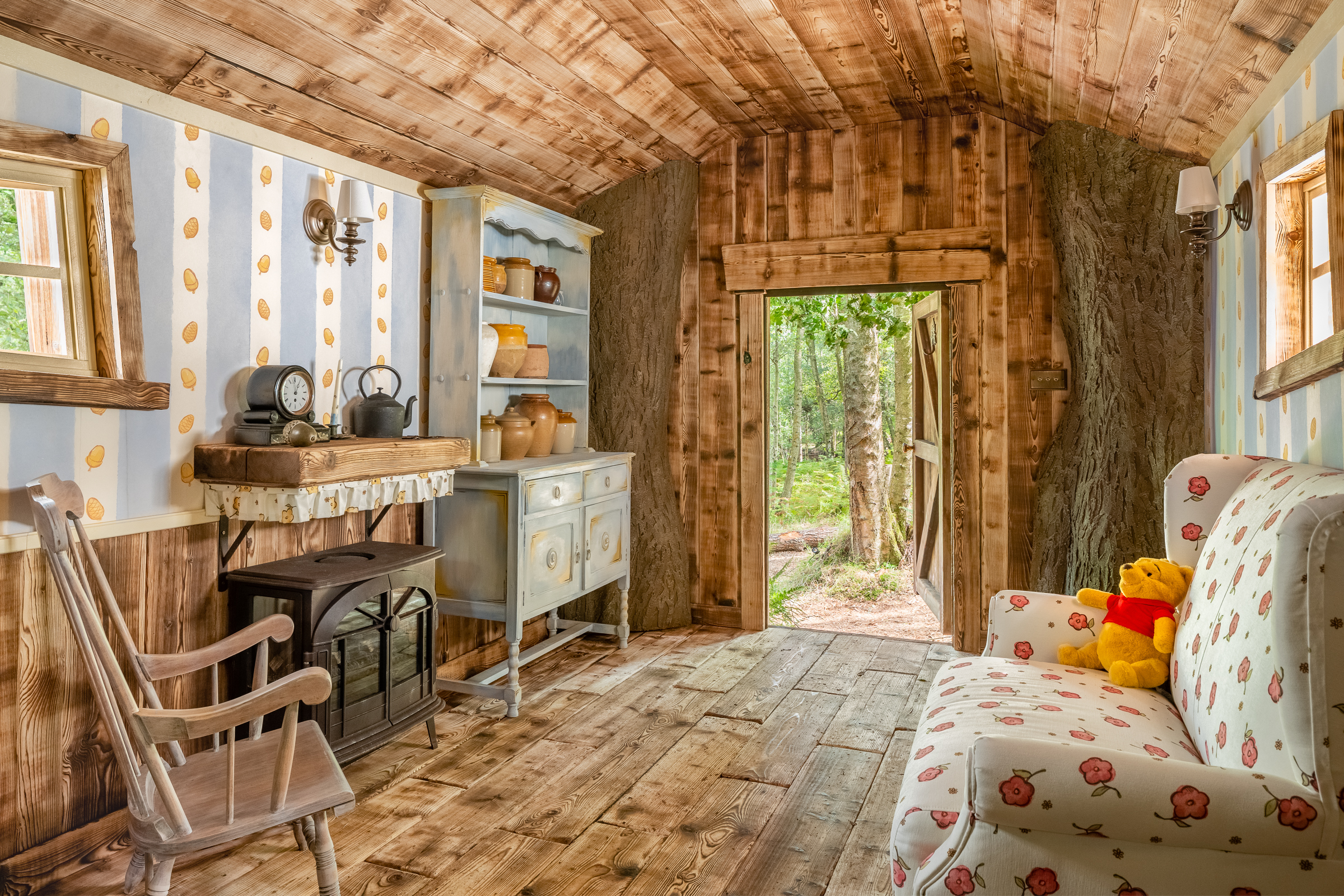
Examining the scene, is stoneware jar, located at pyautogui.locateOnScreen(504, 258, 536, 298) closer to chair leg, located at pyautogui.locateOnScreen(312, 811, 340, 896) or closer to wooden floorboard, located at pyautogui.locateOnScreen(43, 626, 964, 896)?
wooden floorboard, located at pyautogui.locateOnScreen(43, 626, 964, 896)

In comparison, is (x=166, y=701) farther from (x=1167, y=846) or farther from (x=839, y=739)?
(x=1167, y=846)

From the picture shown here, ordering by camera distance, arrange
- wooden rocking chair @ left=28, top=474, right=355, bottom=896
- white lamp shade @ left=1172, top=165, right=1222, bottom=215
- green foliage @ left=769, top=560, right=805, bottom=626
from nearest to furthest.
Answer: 1. wooden rocking chair @ left=28, top=474, right=355, bottom=896
2. white lamp shade @ left=1172, top=165, right=1222, bottom=215
3. green foliage @ left=769, top=560, right=805, bottom=626

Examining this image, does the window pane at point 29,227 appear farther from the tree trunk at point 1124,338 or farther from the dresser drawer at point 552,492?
the tree trunk at point 1124,338

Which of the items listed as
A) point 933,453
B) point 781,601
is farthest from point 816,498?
point 933,453

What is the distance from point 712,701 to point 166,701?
6.34 feet

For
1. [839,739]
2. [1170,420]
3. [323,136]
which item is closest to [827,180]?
[1170,420]

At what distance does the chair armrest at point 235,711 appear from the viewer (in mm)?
1677

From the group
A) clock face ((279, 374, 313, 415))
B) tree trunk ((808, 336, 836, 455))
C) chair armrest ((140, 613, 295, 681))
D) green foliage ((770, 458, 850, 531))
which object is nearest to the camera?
chair armrest ((140, 613, 295, 681))

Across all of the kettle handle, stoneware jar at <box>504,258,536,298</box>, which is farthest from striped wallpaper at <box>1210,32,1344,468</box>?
the kettle handle

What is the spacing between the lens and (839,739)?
3.14m

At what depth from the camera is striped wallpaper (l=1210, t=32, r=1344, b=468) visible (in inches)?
80.7

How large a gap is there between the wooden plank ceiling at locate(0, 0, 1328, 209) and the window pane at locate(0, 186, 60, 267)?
37cm

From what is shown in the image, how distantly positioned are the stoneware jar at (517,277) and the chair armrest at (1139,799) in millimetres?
2906

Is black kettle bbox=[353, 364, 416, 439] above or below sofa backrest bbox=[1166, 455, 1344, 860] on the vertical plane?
above
